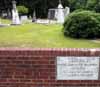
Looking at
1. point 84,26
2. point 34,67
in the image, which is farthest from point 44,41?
point 34,67

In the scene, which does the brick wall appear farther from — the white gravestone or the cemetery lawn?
the cemetery lawn

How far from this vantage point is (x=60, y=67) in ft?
21.2

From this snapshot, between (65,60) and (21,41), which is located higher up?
A: (65,60)

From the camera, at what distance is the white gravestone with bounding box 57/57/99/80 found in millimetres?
6414

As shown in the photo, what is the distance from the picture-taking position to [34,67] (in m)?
6.53

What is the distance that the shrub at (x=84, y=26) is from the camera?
49.8 ft

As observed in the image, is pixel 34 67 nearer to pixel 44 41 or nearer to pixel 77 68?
pixel 77 68

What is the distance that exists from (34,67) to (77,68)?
860 millimetres

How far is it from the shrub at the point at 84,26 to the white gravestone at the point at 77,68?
8.74 m

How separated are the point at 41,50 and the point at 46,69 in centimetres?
40

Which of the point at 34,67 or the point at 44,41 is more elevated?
the point at 34,67

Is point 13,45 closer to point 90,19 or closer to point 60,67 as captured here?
point 90,19

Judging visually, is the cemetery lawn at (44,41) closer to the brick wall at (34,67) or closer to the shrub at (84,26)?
the shrub at (84,26)

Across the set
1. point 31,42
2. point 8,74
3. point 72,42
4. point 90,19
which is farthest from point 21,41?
point 8,74
